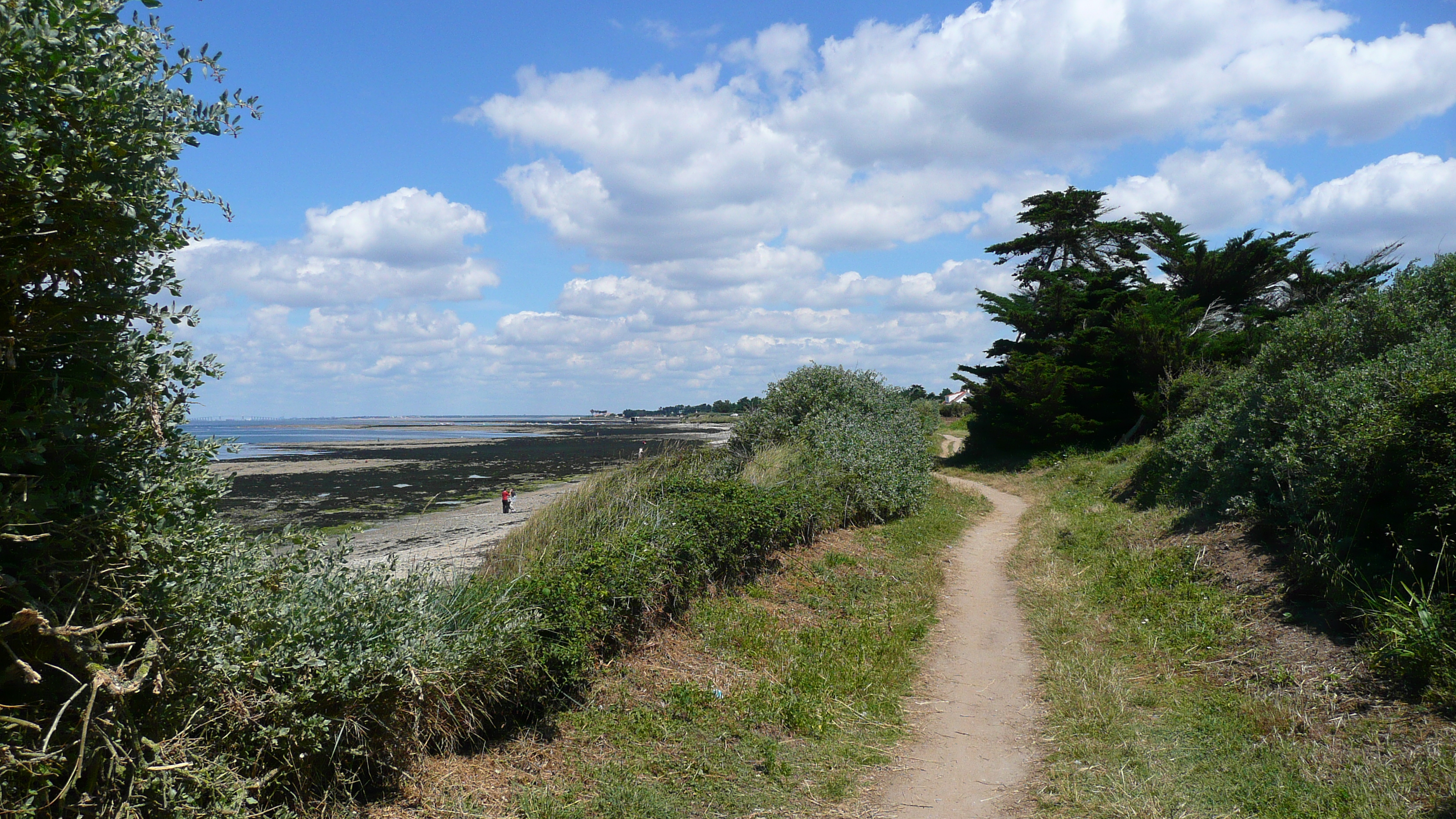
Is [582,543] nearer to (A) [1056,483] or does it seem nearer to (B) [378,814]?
(B) [378,814]

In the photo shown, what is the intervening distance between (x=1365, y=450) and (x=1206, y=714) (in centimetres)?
299

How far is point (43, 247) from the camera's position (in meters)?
2.54

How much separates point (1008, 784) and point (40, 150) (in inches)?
236

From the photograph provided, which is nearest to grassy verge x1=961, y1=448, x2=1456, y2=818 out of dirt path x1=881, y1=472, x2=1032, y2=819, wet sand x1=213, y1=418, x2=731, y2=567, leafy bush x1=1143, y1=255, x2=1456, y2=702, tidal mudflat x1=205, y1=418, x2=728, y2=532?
dirt path x1=881, y1=472, x2=1032, y2=819

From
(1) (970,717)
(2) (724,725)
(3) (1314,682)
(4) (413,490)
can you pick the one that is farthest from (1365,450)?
(4) (413,490)

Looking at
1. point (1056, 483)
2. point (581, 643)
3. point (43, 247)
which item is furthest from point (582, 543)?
point (1056, 483)

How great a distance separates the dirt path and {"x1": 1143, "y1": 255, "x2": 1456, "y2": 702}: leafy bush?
8.99 ft

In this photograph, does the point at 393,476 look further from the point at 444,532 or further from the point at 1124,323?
the point at 1124,323

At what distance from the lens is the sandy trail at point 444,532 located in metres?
15.4

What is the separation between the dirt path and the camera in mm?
5000

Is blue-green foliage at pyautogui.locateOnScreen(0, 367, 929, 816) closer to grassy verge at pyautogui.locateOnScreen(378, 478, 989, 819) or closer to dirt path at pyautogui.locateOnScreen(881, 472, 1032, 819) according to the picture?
grassy verge at pyautogui.locateOnScreen(378, 478, 989, 819)

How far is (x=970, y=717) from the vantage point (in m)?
6.34

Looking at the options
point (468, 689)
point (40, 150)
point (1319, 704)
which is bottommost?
point (1319, 704)

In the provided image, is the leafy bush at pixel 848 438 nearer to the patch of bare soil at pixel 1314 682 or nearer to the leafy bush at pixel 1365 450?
the leafy bush at pixel 1365 450
